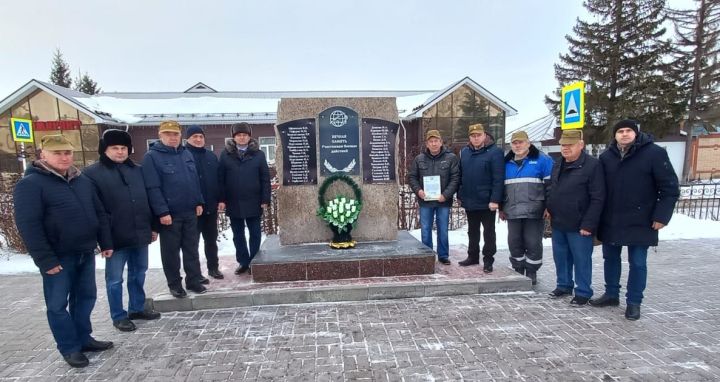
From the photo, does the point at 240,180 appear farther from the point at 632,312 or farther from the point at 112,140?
the point at 632,312

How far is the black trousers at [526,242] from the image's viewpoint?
4.82 metres

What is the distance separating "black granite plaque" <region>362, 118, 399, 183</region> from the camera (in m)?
5.75

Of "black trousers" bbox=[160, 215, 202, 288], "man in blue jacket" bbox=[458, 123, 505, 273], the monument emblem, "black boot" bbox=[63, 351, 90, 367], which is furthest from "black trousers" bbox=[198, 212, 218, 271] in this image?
"man in blue jacket" bbox=[458, 123, 505, 273]

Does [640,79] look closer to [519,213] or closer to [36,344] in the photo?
[519,213]

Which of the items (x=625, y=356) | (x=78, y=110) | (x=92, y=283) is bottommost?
(x=625, y=356)

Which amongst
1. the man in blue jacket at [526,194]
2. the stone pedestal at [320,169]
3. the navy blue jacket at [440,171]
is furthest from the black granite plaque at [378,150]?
the man in blue jacket at [526,194]

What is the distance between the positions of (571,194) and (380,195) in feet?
8.14

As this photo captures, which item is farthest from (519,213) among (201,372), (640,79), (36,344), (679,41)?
(679,41)

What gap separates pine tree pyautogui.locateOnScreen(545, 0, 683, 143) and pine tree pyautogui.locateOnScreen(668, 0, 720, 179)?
1.12 metres

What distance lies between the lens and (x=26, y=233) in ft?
9.95

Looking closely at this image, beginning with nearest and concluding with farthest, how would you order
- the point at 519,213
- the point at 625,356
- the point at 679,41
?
the point at 625,356 < the point at 519,213 < the point at 679,41

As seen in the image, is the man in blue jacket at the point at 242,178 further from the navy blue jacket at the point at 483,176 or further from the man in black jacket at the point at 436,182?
the navy blue jacket at the point at 483,176

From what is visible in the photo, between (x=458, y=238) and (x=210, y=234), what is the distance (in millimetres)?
4873

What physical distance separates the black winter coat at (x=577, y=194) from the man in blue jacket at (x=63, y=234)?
446 centimetres
